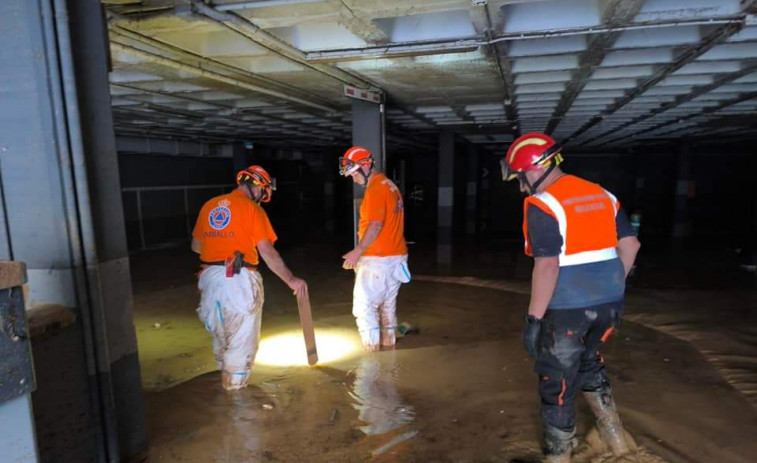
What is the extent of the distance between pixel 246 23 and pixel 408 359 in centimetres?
309

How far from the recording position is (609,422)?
267cm

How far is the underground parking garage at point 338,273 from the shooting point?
83.7 inches

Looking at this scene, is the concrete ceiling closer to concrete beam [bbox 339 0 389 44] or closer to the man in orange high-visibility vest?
concrete beam [bbox 339 0 389 44]

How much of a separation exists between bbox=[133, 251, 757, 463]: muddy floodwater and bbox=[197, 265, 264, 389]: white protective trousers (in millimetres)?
254

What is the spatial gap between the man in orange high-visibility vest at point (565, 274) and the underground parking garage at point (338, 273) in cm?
6

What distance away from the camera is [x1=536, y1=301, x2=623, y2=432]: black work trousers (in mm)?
2424

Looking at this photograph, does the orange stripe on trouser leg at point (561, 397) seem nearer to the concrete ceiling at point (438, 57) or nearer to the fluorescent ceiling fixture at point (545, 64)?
the concrete ceiling at point (438, 57)

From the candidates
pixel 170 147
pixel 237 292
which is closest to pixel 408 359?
pixel 237 292

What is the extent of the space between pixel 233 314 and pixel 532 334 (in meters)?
2.15

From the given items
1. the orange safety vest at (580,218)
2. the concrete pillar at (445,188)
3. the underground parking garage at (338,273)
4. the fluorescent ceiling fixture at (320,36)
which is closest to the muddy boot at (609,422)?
the underground parking garage at (338,273)

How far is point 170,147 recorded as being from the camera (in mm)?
12742

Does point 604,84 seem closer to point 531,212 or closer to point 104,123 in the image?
point 531,212

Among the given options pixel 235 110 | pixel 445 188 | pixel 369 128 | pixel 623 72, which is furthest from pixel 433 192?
pixel 623 72

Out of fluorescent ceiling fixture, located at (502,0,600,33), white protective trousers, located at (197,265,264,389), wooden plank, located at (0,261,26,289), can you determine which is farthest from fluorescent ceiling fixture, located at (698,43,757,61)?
wooden plank, located at (0,261,26,289)
